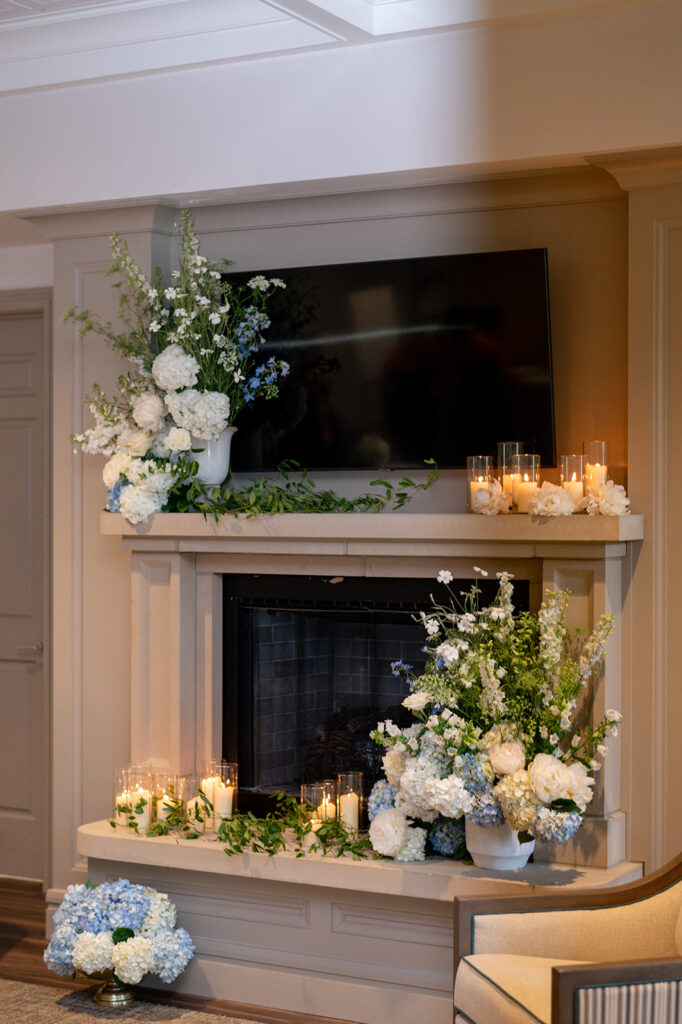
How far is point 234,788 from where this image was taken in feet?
12.9

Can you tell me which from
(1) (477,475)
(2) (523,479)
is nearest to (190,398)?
(1) (477,475)

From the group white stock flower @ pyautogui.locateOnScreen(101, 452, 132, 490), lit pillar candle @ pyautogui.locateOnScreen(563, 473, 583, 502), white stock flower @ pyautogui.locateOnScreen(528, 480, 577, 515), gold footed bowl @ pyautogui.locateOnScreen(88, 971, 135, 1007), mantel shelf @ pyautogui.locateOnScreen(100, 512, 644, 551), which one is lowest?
gold footed bowl @ pyautogui.locateOnScreen(88, 971, 135, 1007)

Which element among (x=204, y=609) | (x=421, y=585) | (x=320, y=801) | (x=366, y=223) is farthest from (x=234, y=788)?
(x=366, y=223)

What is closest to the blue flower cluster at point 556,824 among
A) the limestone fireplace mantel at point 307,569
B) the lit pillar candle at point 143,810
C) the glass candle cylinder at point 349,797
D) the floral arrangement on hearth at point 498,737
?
the floral arrangement on hearth at point 498,737

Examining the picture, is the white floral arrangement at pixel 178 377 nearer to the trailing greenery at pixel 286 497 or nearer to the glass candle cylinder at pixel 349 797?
the trailing greenery at pixel 286 497

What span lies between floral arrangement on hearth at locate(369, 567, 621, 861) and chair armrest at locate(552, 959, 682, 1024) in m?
0.83

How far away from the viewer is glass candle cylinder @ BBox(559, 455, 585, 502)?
347 cm

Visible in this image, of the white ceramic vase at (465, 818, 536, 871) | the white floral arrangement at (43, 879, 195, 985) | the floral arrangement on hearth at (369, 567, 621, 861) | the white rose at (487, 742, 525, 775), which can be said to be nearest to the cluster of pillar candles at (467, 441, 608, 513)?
the floral arrangement on hearth at (369, 567, 621, 861)

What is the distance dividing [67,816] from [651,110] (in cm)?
305

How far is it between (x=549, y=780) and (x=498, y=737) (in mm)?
201

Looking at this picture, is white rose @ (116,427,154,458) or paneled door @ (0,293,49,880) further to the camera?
paneled door @ (0,293,49,880)

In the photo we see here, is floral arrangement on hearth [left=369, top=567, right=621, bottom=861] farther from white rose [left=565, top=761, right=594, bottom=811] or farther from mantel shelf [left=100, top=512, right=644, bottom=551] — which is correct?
mantel shelf [left=100, top=512, right=644, bottom=551]

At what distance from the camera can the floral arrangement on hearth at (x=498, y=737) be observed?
10.4 ft

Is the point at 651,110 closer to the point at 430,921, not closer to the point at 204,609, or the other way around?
the point at 204,609
